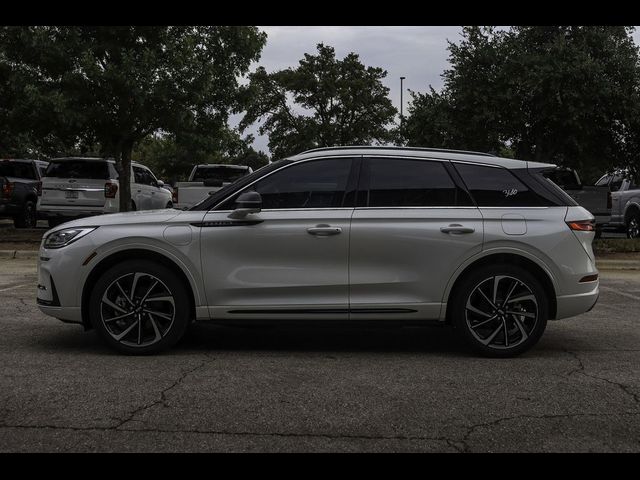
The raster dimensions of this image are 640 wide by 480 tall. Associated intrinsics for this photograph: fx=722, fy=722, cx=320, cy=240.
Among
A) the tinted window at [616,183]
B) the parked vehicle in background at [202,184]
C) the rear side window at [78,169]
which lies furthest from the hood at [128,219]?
the tinted window at [616,183]

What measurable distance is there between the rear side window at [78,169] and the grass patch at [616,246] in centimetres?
1119

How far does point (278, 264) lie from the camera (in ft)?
19.3

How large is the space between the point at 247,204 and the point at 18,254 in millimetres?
9999

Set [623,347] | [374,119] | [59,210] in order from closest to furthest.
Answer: [623,347]
[59,210]
[374,119]

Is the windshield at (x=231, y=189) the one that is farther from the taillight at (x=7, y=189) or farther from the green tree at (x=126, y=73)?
the taillight at (x=7, y=189)

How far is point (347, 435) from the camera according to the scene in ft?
13.1

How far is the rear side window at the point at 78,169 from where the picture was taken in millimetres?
16875

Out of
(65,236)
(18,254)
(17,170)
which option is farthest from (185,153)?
(65,236)

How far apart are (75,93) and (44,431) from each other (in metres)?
14.6

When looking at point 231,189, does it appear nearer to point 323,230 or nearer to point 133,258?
point 323,230

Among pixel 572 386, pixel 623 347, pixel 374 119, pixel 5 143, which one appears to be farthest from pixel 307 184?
pixel 374 119

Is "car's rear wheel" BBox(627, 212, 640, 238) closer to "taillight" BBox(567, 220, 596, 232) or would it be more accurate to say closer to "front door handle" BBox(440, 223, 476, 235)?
"taillight" BBox(567, 220, 596, 232)
